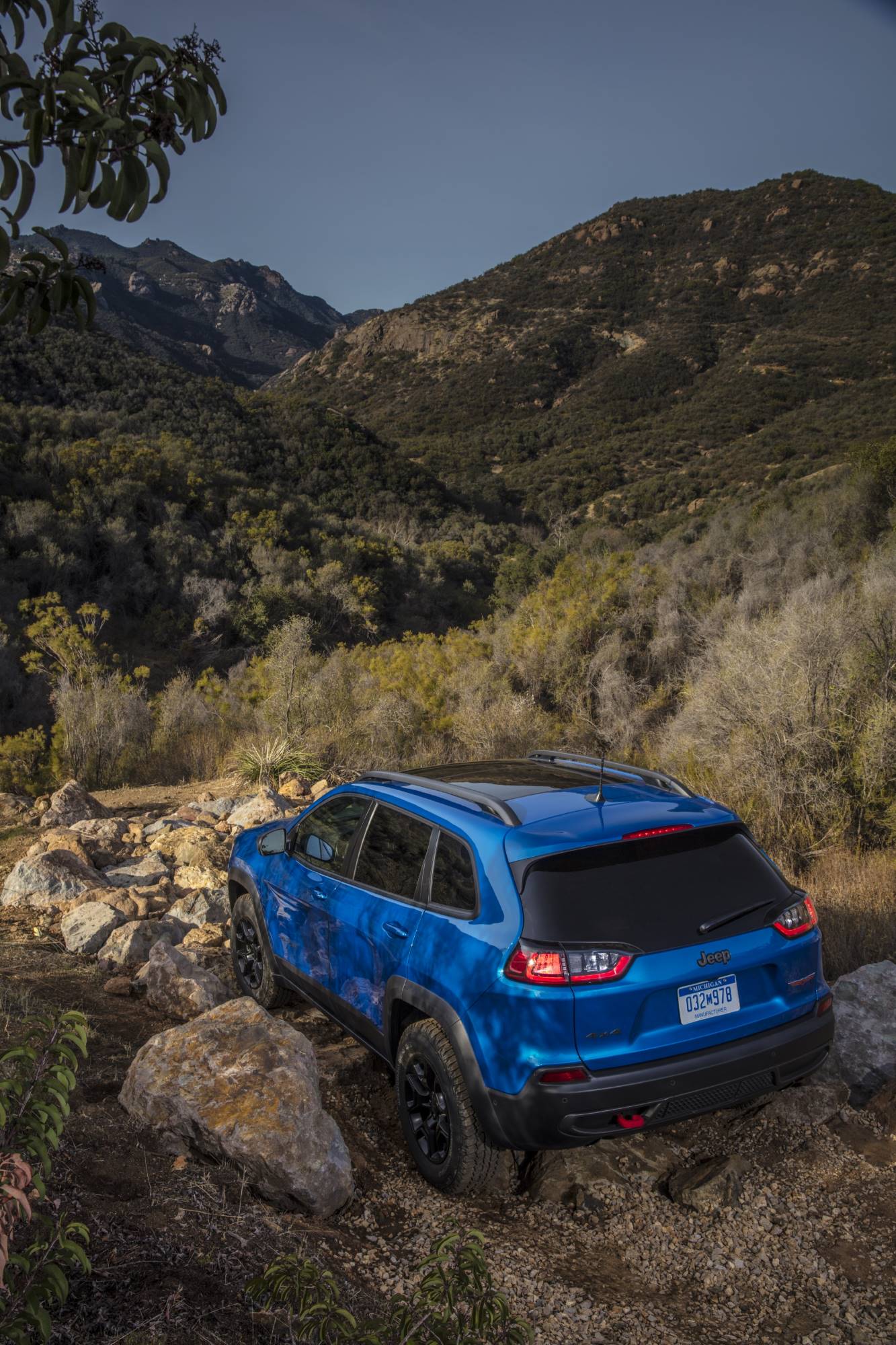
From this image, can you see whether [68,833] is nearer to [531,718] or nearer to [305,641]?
[531,718]

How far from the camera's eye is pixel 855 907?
5973 millimetres

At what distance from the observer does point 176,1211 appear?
2922 millimetres

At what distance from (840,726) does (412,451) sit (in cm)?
5358

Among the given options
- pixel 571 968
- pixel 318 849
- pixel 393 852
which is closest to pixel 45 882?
pixel 318 849

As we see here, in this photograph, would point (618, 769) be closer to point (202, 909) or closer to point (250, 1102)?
point (250, 1102)

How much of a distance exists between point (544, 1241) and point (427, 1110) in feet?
2.25

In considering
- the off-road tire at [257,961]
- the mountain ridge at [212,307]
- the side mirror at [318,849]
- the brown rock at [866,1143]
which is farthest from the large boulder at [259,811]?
the mountain ridge at [212,307]

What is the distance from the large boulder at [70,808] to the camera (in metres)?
10.5

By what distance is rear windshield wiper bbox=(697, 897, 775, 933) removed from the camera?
3285mm

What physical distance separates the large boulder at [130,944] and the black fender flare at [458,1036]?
290cm

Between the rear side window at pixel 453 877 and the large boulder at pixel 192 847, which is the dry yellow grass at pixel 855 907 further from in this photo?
the large boulder at pixel 192 847

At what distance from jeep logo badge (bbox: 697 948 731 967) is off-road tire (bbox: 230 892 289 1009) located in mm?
2884

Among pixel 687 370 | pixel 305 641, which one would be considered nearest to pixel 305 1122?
pixel 305 641

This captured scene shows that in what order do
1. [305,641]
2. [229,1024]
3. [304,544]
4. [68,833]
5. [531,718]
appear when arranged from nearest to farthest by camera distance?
[229,1024]
[68,833]
[531,718]
[305,641]
[304,544]
